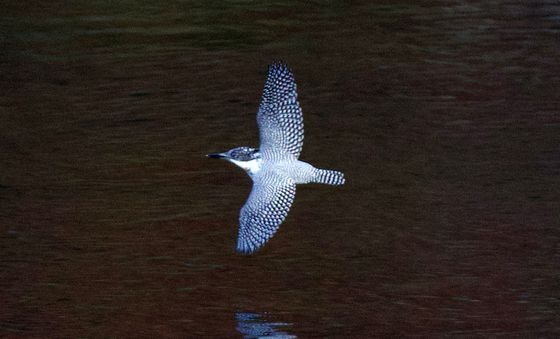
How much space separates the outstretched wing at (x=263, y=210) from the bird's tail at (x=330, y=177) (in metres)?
0.17

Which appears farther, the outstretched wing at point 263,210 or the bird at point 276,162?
the bird at point 276,162

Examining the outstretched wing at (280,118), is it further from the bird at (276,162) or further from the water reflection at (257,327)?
the water reflection at (257,327)

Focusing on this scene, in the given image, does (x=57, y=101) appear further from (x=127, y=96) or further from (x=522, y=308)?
(x=522, y=308)

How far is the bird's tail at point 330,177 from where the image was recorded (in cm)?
673

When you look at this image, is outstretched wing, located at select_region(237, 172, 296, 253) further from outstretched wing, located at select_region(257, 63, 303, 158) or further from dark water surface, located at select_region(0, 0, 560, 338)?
dark water surface, located at select_region(0, 0, 560, 338)

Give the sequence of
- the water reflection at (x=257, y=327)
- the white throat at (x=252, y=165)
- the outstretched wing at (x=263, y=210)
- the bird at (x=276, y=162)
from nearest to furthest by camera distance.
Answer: the water reflection at (x=257, y=327), the outstretched wing at (x=263, y=210), the bird at (x=276, y=162), the white throat at (x=252, y=165)

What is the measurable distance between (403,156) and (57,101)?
3.05 m

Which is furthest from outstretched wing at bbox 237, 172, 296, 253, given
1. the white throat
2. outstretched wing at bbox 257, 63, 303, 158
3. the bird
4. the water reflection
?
the water reflection

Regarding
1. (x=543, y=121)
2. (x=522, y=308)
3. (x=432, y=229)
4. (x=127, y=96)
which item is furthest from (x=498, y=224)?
(x=127, y=96)

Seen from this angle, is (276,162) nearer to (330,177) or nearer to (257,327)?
(330,177)

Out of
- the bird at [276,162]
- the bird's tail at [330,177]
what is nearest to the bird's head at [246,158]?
the bird at [276,162]

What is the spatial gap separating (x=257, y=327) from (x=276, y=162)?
1.10 m

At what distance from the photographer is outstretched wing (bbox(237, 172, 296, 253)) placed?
21.5ft

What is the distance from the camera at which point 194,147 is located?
8922 millimetres
